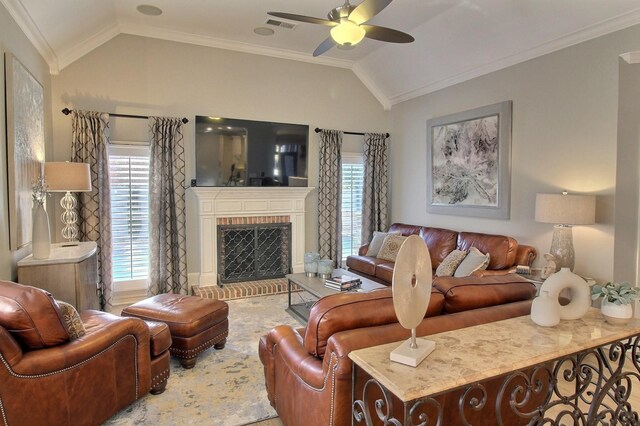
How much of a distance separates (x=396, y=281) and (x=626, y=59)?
362 centimetres

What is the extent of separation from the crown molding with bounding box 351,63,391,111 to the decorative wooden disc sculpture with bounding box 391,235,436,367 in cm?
545

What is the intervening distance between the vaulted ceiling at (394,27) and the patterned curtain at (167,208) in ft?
3.91

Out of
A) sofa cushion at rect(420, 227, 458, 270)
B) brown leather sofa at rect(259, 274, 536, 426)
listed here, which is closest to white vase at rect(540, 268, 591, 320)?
brown leather sofa at rect(259, 274, 536, 426)

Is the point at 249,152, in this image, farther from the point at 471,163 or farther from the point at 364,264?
the point at 471,163

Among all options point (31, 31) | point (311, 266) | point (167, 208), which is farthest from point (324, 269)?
point (31, 31)

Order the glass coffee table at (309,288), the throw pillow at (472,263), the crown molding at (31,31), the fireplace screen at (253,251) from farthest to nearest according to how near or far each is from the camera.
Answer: the fireplace screen at (253,251) → the throw pillow at (472,263) → the glass coffee table at (309,288) → the crown molding at (31,31)

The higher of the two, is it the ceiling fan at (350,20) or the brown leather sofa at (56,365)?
the ceiling fan at (350,20)

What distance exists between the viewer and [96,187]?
4.80 metres

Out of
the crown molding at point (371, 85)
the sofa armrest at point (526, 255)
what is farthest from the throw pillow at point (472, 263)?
the crown molding at point (371, 85)

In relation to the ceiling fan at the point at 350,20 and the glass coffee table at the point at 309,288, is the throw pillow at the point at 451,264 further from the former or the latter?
the ceiling fan at the point at 350,20

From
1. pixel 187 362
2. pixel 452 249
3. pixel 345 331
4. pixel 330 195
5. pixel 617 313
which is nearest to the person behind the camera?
pixel 345 331

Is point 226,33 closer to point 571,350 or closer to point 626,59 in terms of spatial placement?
point 626,59

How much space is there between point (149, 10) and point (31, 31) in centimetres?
132

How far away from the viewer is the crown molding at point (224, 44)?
16.6 feet
